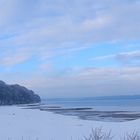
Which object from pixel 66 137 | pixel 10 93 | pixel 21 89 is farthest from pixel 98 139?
pixel 21 89

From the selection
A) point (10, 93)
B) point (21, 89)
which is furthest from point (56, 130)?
point (21, 89)

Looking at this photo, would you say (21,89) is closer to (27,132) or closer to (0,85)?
(0,85)

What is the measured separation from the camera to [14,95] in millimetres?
110938

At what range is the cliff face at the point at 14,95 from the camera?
10353cm

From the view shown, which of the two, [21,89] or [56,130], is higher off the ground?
[21,89]

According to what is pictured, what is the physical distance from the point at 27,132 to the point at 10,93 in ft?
273

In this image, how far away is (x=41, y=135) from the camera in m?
24.4

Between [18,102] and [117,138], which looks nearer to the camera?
[117,138]

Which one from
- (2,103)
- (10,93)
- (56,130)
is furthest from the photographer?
(10,93)

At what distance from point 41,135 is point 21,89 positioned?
9858 cm

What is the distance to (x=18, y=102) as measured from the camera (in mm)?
111438

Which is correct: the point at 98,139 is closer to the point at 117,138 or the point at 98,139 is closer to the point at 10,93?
the point at 117,138

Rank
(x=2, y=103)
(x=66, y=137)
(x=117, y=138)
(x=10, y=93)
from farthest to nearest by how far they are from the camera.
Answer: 1. (x=10, y=93)
2. (x=2, y=103)
3. (x=66, y=137)
4. (x=117, y=138)

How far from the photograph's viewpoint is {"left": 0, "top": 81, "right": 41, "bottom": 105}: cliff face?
10353 cm
